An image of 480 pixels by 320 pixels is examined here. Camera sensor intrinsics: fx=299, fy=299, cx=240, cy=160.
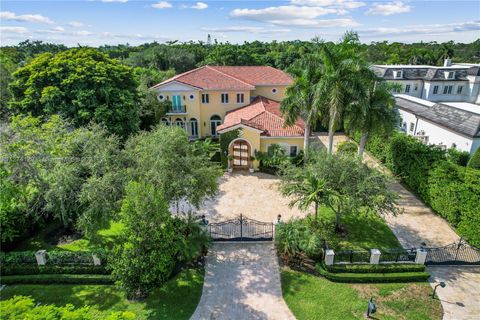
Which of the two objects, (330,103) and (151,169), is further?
(330,103)

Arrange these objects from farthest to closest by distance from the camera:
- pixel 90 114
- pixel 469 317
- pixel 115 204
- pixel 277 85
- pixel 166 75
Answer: pixel 166 75 → pixel 277 85 → pixel 90 114 → pixel 115 204 → pixel 469 317

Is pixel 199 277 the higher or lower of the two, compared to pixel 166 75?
lower

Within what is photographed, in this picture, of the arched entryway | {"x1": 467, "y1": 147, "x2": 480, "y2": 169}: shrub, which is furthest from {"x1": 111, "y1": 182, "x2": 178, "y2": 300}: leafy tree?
{"x1": 467, "y1": 147, "x2": 480, "y2": 169}: shrub

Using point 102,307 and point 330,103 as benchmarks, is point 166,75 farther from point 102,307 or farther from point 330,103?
point 102,307

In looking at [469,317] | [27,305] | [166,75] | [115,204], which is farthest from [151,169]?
[166,75]

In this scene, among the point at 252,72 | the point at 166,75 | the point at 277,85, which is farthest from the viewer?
the point at 166,75

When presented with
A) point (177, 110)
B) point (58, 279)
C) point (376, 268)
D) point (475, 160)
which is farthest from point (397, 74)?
point (58, 279)

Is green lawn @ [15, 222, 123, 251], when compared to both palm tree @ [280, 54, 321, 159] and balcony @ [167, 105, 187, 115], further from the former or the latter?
balcony @ [167, 105, 187, 115]
